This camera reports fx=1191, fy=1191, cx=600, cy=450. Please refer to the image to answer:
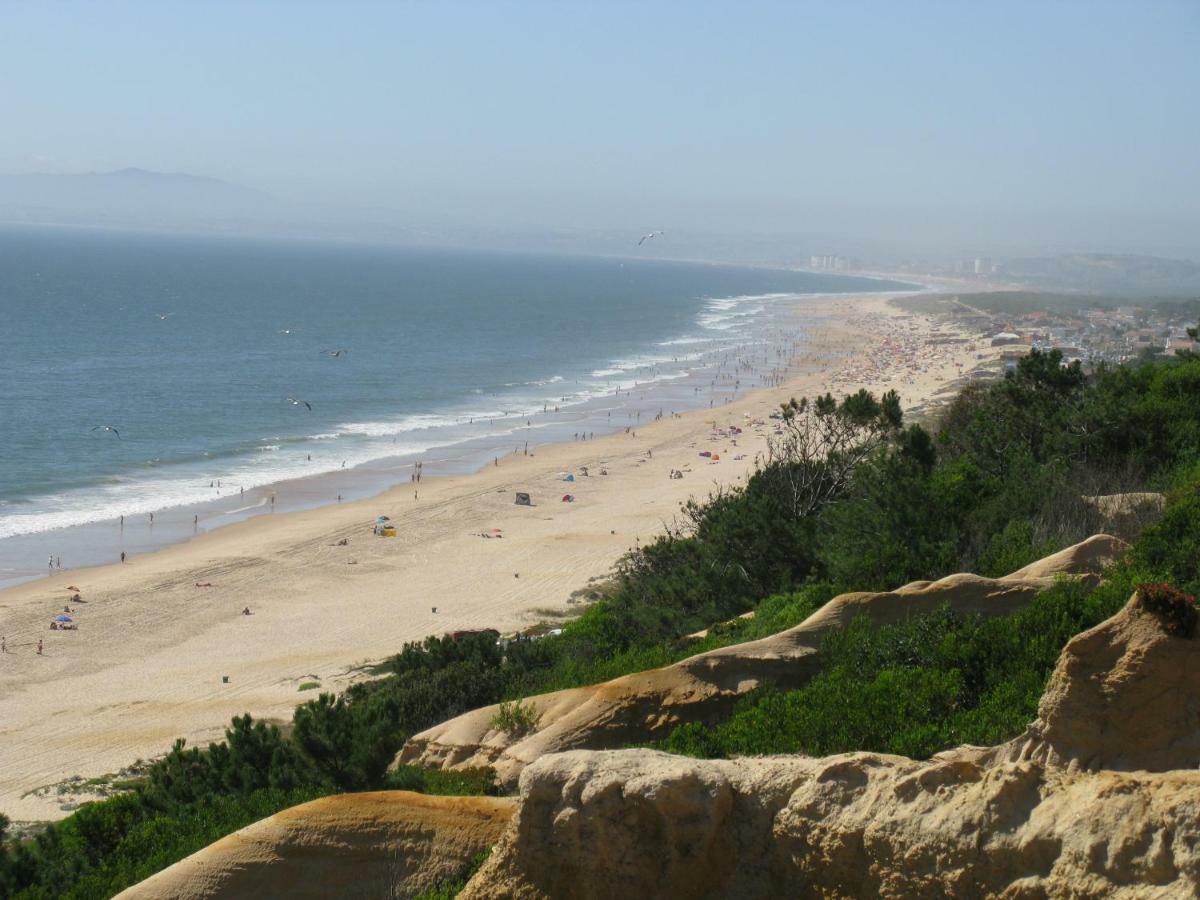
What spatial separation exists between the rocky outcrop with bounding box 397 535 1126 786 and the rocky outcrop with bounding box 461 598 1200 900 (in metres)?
3.29

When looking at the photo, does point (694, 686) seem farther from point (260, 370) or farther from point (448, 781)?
point (260, 370)

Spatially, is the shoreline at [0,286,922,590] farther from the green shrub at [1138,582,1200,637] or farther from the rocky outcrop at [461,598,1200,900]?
the green shrub at [1138,582,1200,637]

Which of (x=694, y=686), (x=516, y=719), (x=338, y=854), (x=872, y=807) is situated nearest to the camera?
(x=872, y=807)

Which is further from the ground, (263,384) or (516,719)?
(516,719)

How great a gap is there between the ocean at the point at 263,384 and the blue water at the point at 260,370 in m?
0.17

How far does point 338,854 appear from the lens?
24.2 feet

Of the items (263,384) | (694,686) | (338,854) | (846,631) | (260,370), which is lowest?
(263,384)

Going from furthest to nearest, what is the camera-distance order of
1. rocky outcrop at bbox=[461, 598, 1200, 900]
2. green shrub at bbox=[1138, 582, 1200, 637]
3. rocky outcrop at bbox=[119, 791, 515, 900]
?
rocky outcrop at bbox=[119, 791, 515, 900], green shrub at bbox=[1138, 582, 1200, 637], rocky outcrop at bbox=[461, 598, 1200, 900]

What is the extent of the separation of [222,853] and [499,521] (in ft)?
106

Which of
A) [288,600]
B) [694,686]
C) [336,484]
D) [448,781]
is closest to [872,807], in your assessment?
[694,686]

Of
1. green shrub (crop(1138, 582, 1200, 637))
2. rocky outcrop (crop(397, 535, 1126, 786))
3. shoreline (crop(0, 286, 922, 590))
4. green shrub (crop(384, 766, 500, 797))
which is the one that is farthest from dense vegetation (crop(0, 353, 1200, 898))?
shoreline (crop(0, 286, 922, 590))

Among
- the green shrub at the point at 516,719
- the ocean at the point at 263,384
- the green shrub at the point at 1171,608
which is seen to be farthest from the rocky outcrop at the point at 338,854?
the ocean at the point at 263,384

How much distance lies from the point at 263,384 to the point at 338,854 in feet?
200

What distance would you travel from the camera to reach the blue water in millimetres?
45219
